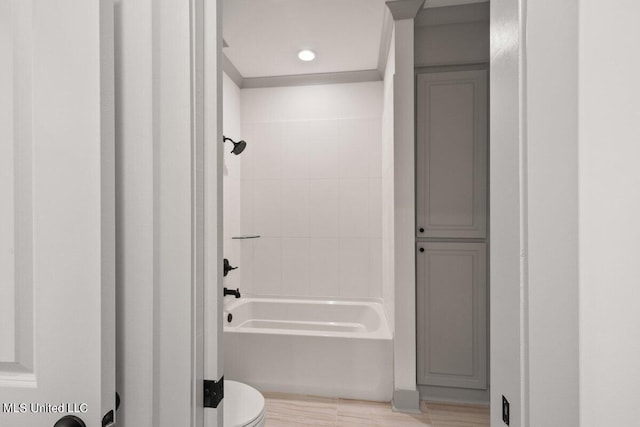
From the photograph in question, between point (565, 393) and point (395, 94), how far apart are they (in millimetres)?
1892

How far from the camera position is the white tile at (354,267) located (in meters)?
2.91

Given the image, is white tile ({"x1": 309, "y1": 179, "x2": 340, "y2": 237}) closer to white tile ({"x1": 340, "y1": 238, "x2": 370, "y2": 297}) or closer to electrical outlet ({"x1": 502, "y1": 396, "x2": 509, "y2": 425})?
white tile ({"x1": 340, "y1": 238, "x2": 370, "y2": 297})

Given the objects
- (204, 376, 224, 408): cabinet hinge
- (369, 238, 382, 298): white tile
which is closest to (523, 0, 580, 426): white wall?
(204, 376, 224, 408): cabinet hinge

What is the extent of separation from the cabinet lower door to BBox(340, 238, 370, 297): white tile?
74cm

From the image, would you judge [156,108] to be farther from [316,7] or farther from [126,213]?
A: [316,7]

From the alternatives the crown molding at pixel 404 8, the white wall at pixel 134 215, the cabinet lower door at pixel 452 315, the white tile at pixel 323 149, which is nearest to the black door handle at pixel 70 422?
the white wall at pixel 134 215

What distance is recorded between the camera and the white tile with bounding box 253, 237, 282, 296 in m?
3.04

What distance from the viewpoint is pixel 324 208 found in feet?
9.82

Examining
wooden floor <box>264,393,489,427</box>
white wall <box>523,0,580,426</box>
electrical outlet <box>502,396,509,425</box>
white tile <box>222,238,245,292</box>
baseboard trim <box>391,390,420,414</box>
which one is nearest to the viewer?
white wall <box>523,0,580,426</box>

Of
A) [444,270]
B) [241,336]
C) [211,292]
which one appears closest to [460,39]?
[444,270]

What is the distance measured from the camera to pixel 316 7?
6.50 feet

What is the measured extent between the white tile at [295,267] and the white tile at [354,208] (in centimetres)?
41

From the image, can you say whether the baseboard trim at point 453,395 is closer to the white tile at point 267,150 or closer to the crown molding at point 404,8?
the white tile at point 267,150

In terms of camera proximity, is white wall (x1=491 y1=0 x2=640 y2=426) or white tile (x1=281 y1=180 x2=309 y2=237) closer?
white wall (x1=491 y1=0 x2=640 y2=426)
